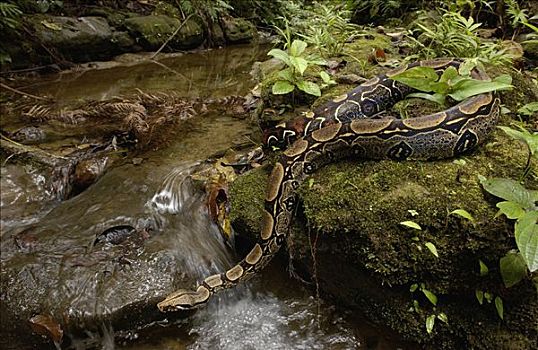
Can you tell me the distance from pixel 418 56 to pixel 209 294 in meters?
3.95

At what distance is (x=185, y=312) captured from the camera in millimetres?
3539

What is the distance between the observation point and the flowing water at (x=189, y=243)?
11.0 ft

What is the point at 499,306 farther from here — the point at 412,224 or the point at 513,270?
the point at 412,224

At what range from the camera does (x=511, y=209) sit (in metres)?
2.60

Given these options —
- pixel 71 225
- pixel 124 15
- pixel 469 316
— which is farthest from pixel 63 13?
pixel 469 316

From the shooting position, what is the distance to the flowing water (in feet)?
11.0

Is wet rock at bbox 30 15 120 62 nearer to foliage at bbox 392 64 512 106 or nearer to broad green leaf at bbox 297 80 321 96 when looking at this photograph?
broad green leaf at bbox 297 80 321 96

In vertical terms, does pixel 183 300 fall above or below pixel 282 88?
below

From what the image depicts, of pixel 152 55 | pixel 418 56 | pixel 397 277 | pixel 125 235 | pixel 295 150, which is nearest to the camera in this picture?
pixel 397 277

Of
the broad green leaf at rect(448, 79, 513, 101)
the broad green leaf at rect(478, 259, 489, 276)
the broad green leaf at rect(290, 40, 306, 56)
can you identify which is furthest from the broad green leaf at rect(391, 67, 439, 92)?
the broad green leaf at rect(478, 259, 489, 276)

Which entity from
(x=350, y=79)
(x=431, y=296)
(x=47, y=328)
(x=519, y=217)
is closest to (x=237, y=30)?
(x=350, y=79)

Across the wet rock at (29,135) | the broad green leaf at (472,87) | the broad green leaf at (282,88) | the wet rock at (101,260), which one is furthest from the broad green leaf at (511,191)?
the wet rock at (29,135)

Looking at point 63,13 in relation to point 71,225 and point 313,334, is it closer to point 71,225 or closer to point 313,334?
point 71,225

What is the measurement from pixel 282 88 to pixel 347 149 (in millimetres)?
1168
